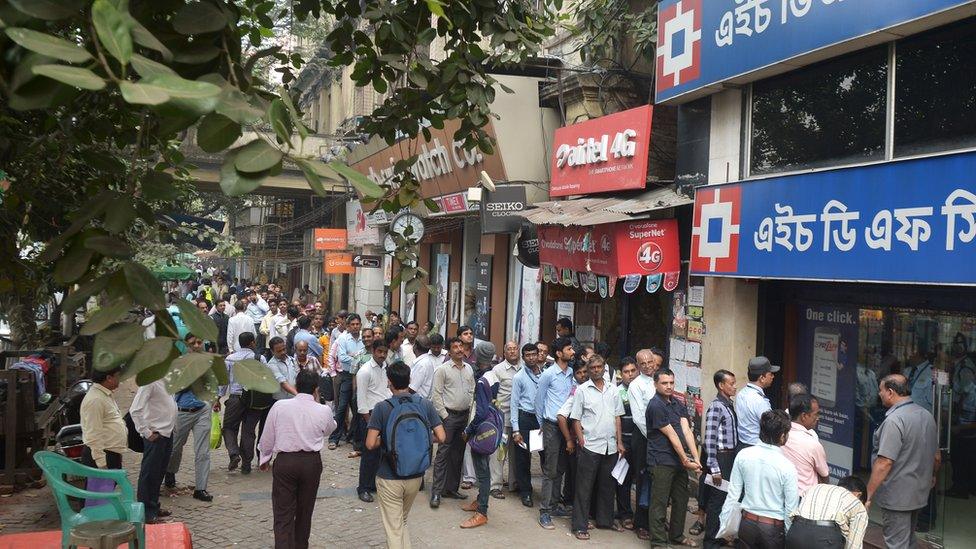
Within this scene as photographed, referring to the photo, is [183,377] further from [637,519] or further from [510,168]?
[510,168]

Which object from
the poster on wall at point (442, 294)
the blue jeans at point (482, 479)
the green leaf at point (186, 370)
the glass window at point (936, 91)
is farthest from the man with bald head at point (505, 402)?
the poster on wall at point (442, 294)

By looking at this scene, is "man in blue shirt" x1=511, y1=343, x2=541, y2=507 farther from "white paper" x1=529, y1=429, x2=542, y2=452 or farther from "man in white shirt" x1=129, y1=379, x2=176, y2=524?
"man in white shirt" x1=129, y1=379, x2=176, y2=524

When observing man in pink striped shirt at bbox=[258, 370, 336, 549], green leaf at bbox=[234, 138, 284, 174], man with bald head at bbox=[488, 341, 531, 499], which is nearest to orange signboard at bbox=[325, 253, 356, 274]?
man with bald head at bbox=[488, 341, 531, 499]

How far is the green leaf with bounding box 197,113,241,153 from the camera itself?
198 centimetres

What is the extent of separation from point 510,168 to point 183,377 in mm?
11676

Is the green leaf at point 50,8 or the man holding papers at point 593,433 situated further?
the man holding papers at point 593,433

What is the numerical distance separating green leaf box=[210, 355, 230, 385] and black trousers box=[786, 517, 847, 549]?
14.4 feet

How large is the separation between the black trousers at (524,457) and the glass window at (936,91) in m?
4.54

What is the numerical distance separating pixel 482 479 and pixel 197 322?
263 inches

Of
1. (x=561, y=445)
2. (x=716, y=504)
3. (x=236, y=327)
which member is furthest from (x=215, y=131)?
(x=236, y=327)

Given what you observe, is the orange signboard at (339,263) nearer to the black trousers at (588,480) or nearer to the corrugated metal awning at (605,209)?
the corrugated metal awning at (605,209)

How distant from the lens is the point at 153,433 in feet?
25.3

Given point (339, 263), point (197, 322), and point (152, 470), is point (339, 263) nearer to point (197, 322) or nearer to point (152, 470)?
point (152, 470)

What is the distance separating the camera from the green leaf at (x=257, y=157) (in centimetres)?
190
